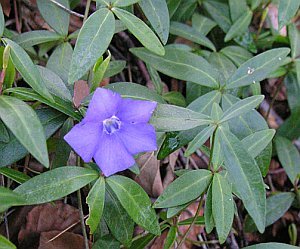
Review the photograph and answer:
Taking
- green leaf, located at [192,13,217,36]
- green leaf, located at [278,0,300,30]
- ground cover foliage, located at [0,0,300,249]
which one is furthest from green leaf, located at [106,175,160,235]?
green leaf, located at [192,13,217,36]

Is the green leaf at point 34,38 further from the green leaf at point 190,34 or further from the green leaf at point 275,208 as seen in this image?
the green leaf at point 275,208

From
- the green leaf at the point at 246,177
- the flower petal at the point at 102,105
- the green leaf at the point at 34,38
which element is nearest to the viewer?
the flower petal at the point at 102,105

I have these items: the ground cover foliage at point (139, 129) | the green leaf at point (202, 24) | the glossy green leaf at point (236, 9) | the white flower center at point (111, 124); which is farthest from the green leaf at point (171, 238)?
the glossy green leaf at point (236, 9)

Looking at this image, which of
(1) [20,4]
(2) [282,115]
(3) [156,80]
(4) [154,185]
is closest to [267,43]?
(2) [282,115]

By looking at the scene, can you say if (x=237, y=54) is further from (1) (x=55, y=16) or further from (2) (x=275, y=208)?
(1) (x=55, y=16)

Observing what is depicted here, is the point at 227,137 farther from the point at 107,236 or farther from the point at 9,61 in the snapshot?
the point at 9,61

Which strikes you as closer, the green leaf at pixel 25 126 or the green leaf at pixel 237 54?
the green leaf at pixel 25 126
